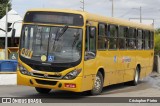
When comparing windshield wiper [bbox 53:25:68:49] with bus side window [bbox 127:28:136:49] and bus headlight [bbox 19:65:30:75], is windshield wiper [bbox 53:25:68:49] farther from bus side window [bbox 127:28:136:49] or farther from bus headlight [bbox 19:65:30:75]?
bus side window [bbox 127:28:136:49]

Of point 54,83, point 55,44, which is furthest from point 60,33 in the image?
point 54,83

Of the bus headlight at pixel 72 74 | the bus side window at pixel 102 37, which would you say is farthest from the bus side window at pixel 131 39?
the bus headlight at pixel 72 74

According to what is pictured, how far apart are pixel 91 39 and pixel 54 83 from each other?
2.13 metres

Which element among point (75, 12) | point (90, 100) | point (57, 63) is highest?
point (75, 12)

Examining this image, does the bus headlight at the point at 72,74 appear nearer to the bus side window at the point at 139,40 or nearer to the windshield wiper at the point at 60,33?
the windshield wiper at the point at 60,33

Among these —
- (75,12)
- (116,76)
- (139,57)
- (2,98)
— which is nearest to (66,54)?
(75,12)

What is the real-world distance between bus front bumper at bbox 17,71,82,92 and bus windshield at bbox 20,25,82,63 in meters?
0.65

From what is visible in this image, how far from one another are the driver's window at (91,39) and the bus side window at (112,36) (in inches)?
76.9

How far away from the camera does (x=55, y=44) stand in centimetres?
1562

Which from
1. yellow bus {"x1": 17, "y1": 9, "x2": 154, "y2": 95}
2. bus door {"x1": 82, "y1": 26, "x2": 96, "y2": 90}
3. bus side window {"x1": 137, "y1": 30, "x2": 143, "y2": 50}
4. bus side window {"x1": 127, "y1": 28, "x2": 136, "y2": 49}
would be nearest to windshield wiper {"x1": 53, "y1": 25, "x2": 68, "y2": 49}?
yellow bus {"x1": 17, "y1": 9, "x2": 154, "y2": 95}

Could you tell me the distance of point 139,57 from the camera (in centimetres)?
2347

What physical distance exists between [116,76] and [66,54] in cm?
476

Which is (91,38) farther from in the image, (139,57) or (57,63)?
(139,57)

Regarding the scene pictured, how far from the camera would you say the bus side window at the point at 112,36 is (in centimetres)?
1879
